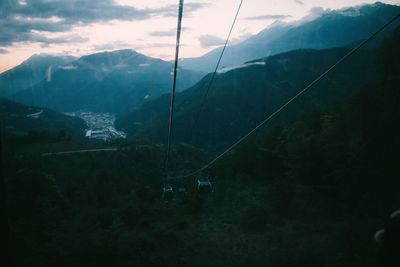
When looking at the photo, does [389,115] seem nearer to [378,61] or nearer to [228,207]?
[228,207]

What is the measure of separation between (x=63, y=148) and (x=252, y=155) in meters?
72.7

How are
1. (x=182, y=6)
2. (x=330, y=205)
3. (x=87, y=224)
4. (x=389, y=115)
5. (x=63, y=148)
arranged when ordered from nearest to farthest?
(x=182, y=6) → (x=330, y=205) → (x=87, y=224) → (x=389, y=115) → (x=63, y=148)

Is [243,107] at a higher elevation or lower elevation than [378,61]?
lower

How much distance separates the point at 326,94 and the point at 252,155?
98.9 meters

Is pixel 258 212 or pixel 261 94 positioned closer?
pixel 258 212

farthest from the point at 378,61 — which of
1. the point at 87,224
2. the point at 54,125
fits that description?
the point at 54,125

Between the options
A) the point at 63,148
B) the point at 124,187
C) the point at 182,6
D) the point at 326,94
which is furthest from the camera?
the point at 326,94

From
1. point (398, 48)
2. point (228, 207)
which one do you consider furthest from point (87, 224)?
point (398, 48)

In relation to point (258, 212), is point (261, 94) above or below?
below

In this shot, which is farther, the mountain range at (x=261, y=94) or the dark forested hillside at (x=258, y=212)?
the mountain range at (x=261, y=94)

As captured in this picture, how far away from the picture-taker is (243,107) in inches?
5896

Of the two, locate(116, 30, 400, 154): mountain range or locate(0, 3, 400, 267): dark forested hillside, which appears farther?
locate(116, 30, 400, 154): mountain range

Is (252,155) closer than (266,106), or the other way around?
(252,155)

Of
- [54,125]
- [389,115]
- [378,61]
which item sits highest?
[378,61]
